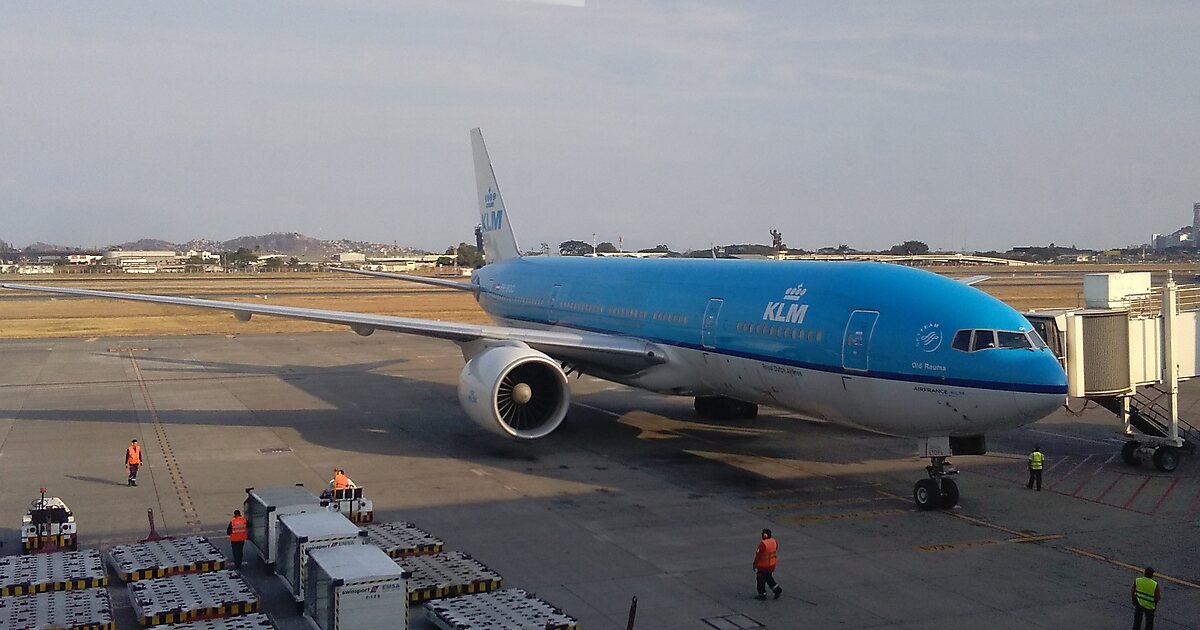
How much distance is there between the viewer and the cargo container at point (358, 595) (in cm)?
1152

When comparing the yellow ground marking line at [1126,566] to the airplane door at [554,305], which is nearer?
the yellow ground marking line at [1126,566]

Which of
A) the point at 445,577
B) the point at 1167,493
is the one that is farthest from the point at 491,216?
the point at 445,577

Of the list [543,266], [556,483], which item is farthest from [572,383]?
[556,483]

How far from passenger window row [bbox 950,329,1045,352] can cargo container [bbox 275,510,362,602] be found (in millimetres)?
9751

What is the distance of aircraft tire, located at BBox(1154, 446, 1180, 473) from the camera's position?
2141 cm

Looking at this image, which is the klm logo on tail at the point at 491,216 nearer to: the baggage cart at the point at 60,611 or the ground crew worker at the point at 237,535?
the ground crew worker at the point at 237,535

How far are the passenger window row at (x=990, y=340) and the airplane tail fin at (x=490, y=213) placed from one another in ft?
78.1

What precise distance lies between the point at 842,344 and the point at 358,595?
10034 millimetres

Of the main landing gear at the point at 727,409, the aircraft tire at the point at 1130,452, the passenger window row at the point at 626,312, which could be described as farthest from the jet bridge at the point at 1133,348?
the passenger window row at the point at 626,312

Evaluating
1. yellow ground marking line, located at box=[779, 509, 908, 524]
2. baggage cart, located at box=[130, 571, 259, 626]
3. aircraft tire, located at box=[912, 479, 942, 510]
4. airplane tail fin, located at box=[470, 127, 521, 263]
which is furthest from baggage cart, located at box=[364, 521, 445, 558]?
airplane tail fin, located at box=[470, 127, 521, 263]

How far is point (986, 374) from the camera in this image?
16.4 metres

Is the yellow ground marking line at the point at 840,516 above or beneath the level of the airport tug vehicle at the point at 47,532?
beneath

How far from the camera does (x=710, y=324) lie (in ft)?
72.1

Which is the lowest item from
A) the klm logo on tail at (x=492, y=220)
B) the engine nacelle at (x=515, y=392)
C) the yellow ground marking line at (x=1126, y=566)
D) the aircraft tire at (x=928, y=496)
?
the yellow ground marking line at (x=1126, y=566)
